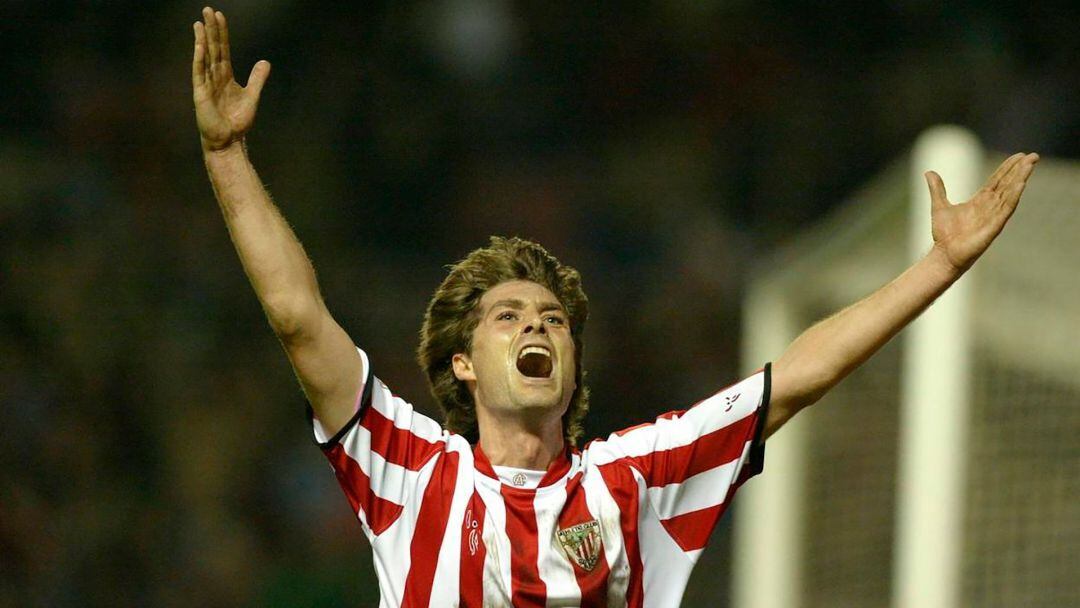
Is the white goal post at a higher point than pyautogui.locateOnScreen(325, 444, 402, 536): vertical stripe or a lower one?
higher

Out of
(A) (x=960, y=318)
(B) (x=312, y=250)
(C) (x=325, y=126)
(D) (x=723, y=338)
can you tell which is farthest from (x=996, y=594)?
(C) (x=325, y=126)

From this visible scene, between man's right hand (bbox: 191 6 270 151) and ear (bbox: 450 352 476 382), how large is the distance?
779mm

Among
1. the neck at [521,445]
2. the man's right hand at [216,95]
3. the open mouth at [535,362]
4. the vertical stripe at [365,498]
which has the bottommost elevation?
the vertical stripe at [365,498]

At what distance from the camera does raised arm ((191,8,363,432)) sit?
301cm

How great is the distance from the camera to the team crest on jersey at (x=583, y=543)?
315 cm

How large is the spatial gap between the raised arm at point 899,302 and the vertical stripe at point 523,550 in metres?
0.57

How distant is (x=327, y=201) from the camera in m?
8.43

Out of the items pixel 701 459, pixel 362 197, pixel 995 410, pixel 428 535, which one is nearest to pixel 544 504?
pixel 428 535

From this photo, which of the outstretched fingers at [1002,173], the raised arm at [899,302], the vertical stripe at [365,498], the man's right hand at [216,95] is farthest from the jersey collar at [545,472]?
the outstretched fingers at [1002,173]

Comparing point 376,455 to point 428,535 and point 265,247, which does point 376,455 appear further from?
point 265,247

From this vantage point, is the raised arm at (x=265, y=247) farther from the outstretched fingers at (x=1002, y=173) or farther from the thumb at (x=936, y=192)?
the outstretched fingers at (x=1002, y=173)

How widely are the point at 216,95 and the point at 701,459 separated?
132 centimetres

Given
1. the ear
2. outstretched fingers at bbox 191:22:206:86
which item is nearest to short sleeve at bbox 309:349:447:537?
the ear

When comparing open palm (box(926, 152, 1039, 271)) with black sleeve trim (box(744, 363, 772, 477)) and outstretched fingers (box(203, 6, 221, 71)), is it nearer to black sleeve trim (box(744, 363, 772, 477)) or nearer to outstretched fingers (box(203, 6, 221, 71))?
black sleeve trim (box(744, 363, 772, 477))
